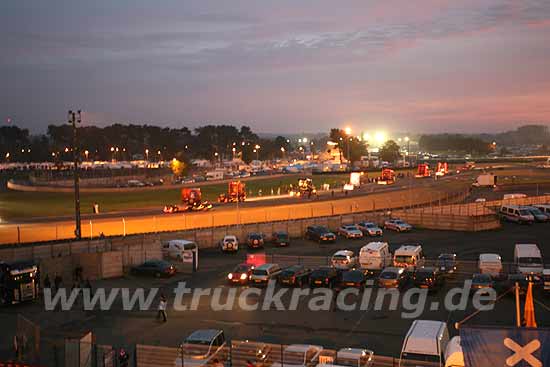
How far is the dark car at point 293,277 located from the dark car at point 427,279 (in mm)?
4570

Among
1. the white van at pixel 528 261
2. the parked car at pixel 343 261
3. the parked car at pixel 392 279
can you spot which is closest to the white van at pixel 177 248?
the parked car at pixel 343 261

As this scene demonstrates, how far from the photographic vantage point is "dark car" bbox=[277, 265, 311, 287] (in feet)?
79.2

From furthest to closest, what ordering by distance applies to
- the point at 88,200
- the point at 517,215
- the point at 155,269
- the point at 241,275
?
1. the point at 88,200
2. the point at 517,215
3. the point at 155,269
4. the point at 241,275

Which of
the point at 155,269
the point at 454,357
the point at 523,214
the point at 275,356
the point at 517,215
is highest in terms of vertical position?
the point at 454,357

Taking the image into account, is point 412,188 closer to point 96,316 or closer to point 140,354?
point 96,316

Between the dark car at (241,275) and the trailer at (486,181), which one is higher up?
the trailer at (486,181)

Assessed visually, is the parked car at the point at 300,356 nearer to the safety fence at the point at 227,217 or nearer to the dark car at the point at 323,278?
the dark car at the point at 323,278

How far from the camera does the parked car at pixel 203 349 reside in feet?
42.1

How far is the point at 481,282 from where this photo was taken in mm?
22078

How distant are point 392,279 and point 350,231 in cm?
1471

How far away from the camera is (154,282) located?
2633 cm

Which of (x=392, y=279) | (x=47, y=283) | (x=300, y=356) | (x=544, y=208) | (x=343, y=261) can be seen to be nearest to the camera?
(x=300, y=356)

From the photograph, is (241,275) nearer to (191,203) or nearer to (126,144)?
(191,203)

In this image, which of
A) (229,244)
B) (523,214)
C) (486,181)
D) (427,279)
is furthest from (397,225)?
(486,181)
